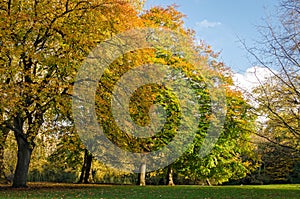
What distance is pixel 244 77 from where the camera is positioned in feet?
33.4

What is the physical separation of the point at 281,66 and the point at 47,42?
10.1m

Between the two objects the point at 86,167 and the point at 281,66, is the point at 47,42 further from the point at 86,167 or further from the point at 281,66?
the point at 86,167

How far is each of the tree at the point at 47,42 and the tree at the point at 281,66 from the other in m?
6.64

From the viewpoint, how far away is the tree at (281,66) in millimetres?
8594

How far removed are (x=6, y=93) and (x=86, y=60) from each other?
328 centimetres

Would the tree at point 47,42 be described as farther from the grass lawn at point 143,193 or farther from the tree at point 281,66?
the tree at point 281,66

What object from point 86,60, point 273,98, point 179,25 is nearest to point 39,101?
point 86,60

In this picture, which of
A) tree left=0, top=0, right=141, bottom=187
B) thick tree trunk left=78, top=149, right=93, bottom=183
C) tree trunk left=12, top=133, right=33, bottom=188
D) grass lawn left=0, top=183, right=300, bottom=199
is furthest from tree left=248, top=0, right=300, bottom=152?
thick tree trunk left=78, top=149, right=93, bottom=183

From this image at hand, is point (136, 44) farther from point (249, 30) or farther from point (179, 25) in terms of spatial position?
point (179, 25)

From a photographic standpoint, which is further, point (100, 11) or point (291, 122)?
point (100, 11)

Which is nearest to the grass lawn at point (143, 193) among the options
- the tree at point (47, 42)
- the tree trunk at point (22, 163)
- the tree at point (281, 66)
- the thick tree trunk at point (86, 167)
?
the tree trunk at point (22, 163)

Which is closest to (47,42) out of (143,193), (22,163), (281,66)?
Result: (22,163)

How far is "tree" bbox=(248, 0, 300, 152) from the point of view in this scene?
8.59m

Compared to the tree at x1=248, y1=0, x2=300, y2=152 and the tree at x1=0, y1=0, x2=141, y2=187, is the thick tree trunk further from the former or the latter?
the tree at x1=248, y1=0, x2=300, y2=152
